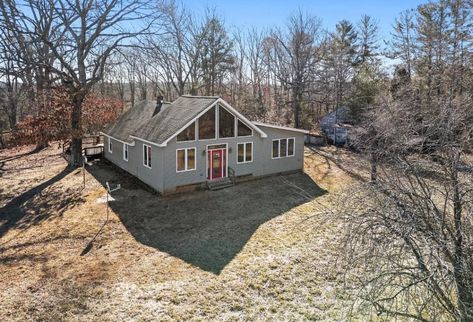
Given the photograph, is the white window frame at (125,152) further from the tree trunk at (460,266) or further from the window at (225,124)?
the tree trunk at (460,266)

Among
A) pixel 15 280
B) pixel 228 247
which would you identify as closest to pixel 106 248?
pixel 15 280

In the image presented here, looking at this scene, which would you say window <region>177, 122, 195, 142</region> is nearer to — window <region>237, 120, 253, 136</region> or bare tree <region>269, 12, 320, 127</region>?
window <region>237, 120, 253, 136</region>

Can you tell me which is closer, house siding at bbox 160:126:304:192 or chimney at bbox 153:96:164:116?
house siding at bbox 160:126:304:192

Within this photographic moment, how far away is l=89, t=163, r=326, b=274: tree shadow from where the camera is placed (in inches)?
404

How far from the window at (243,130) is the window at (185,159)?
109 inches

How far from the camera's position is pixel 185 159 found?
49.4ft

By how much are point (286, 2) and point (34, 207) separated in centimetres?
2604

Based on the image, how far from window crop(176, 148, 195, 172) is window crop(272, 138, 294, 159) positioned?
4.92m

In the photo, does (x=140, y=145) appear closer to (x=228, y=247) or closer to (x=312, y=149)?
(x=228, y=247)

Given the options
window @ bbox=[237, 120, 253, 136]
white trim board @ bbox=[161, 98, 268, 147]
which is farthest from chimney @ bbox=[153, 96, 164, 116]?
window @ bbox=[237, 120, 253, 136]

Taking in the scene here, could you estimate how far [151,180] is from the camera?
15531 millimetres

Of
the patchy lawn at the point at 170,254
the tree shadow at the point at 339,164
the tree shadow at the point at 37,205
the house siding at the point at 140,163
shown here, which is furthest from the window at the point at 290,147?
the tree shadow at the point at 37,205

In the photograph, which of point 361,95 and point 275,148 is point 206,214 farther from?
point 361,95

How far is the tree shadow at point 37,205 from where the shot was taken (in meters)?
12.5
